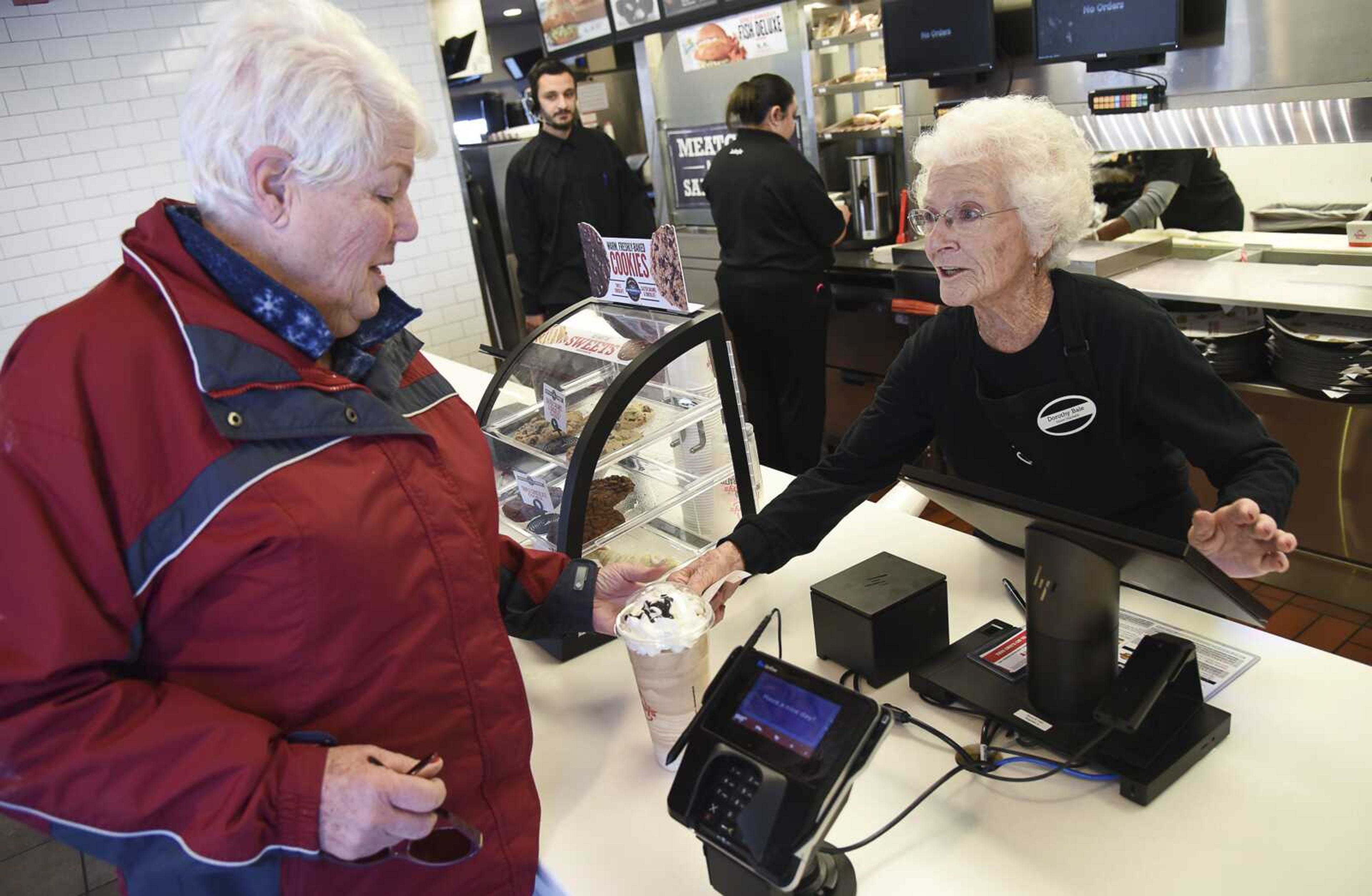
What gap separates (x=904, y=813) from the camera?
1330 millimetres

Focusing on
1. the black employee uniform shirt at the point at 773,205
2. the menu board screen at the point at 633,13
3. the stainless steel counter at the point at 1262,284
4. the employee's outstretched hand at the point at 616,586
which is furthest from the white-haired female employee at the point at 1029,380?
the menu board screen at the point at 633,13

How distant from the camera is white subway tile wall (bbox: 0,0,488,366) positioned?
15.1ft

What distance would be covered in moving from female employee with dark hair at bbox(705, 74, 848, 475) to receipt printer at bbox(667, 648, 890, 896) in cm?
345

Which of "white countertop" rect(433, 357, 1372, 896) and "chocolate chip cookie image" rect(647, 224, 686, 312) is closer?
"white countertop" rect(433, 357, 1372, 896)

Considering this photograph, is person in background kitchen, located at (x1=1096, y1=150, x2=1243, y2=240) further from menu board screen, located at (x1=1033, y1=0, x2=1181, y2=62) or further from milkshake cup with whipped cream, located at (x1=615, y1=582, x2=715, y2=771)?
milkshake cup with whipped cream, located at (x1=615, y1=582, x2=715, y2=771)

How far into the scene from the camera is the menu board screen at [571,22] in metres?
6.10

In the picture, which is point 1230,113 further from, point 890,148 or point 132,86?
point 132,86

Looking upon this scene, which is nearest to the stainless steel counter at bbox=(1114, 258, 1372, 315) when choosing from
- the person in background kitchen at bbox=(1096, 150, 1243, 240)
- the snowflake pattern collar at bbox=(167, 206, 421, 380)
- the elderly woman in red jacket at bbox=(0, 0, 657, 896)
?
the person in background kitchen at bbox=(1096, 150, 1243, 240)

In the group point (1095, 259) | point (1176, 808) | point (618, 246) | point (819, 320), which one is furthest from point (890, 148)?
point (1176, 808)

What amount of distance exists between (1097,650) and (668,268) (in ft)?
3.67

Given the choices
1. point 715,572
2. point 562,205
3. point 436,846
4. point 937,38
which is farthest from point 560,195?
point 436,846

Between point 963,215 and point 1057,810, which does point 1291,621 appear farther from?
point 1057,810

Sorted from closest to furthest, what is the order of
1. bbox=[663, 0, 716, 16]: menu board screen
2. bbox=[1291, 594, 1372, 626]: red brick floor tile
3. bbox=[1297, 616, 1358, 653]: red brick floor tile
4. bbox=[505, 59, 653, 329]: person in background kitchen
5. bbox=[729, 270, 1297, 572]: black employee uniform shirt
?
1. bbox=[729, 270, 1297, 572]: black employee uniform shirt
2. bbox=[1297, 616, 1358, 653]: red brick floor tile
3. bbox=[1291, 594, 1372, 626]: red brick floor tile
4. bbox=[505, 59, 653, 329]: person in background kitchen
5. bbox=[663, 0, 716, 16]: menu board screen

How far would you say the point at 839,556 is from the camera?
2.08 meters
